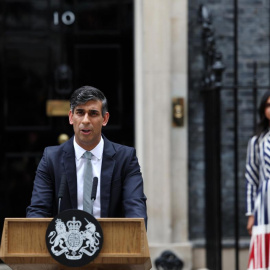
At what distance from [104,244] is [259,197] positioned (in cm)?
338

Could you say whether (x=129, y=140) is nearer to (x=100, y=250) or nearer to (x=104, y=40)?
(x=104, y=40)

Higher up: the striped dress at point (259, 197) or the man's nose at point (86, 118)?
the man's nose at point (86, 118)

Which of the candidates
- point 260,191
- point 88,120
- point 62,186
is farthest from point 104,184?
point 260,191

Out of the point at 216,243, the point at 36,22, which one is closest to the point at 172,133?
the point at 216,243

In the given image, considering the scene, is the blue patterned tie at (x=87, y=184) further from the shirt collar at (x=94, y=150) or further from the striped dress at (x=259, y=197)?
the striped dress at (x=259, y=197)

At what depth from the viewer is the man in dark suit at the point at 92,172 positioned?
448cm

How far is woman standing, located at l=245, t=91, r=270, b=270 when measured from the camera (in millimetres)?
7105

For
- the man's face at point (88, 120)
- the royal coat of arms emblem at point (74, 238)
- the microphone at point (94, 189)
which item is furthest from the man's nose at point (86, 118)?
the royal coat of arms emblem at point (74, 238)

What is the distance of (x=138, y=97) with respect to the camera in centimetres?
875

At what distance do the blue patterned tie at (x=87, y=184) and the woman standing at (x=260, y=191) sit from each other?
9.08 ft

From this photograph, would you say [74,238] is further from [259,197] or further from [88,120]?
[259,197]

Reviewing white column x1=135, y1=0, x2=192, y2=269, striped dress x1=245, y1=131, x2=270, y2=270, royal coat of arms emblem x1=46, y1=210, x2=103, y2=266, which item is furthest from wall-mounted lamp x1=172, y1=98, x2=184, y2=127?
royal coat of arms emblem x1=46, y1=210, x2=103, y2=266

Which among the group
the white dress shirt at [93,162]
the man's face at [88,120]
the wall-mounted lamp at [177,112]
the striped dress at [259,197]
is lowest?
the striped dress at [259,197]

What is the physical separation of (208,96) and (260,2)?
3.78 feet
